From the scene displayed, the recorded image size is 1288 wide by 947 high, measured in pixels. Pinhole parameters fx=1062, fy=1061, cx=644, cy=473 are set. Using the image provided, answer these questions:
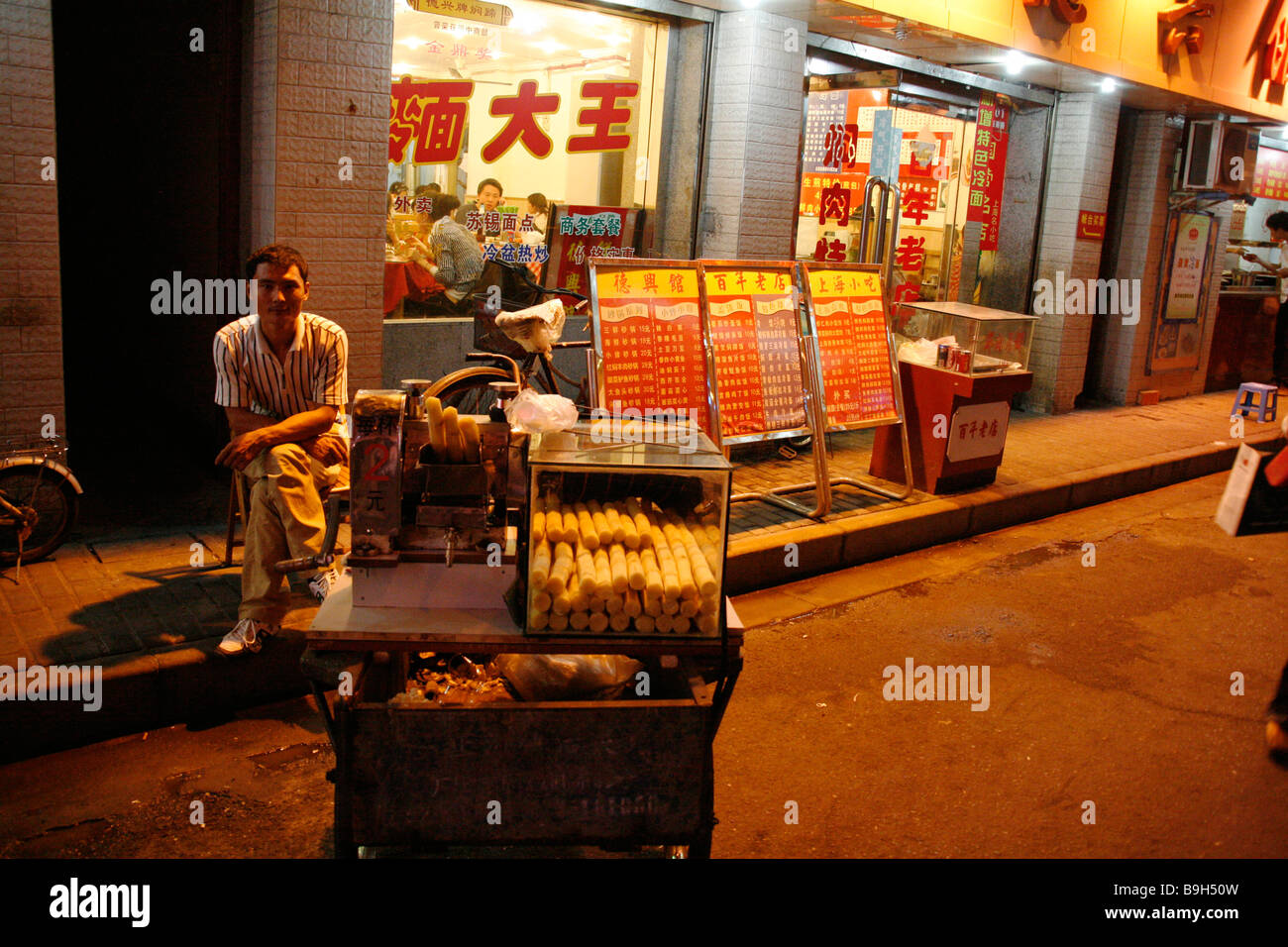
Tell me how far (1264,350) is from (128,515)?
16734 millimetres

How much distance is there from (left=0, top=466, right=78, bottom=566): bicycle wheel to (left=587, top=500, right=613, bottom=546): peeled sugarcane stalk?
139 inches

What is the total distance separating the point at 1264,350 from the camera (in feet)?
55.3

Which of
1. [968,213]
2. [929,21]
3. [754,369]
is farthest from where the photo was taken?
[968,213]

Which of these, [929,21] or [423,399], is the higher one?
[929,21]

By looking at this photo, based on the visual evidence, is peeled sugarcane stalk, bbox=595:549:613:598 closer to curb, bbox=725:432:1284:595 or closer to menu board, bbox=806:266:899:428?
curb, bbox=725:432:1284:595

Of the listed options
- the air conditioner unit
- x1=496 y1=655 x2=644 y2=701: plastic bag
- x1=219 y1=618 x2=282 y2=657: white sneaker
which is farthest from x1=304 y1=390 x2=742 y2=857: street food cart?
the air conditioner unit

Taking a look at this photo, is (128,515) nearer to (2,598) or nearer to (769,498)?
(2,598)

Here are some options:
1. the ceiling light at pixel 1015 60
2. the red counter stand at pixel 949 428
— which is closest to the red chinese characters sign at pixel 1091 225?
the ceiling light at pixel 1015 60

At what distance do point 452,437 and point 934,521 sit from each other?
5675 millimetres

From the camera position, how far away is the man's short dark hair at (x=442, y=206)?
8.39m

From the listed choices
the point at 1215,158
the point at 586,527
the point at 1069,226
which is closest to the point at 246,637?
the point at 586,527

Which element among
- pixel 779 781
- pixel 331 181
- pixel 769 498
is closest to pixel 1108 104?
pixel 769 498

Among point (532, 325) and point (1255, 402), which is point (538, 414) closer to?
point (532, 325)

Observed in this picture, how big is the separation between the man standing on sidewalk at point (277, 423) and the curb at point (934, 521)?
7.56 feet
